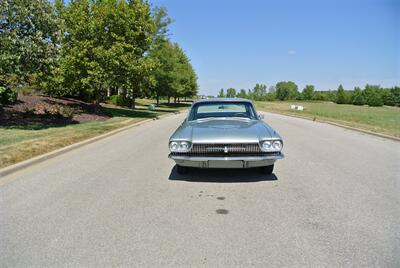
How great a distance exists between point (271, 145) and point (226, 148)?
0.79 metres

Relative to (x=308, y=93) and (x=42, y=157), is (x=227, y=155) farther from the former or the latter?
(x=308, y=93)

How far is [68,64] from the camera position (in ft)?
60.6

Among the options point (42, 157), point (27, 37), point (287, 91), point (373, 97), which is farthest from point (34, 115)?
point (287, 91)

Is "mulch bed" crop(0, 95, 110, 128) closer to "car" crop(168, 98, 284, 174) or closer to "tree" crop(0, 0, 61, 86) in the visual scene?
"tree" crop(0, 0, 61, 86)

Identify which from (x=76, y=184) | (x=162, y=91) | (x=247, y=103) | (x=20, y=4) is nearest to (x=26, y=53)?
(x=20, y=4)

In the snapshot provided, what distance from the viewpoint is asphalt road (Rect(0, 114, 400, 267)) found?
304 cm

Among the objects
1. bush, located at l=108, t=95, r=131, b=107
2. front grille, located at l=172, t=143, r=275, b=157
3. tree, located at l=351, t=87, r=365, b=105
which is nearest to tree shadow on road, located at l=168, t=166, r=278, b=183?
front grille, located at l=172, t=143, r=275, b=157

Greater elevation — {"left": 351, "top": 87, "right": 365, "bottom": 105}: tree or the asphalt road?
{"left": 351, "top": 87, "right": 365, "bottom": 105}: tree

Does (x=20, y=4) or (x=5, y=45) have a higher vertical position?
(x=20, y=4)

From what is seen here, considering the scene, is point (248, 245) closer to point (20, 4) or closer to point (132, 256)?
point (132, 256)

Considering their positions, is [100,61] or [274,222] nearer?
[274,222]

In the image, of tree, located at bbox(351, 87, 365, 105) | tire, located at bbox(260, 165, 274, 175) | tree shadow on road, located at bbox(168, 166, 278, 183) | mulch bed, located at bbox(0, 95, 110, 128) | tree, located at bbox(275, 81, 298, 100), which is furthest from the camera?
tree, located at bbox(275, 81, 298, 100)

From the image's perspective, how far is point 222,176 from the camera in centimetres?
588

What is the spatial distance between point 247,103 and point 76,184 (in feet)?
13.2
